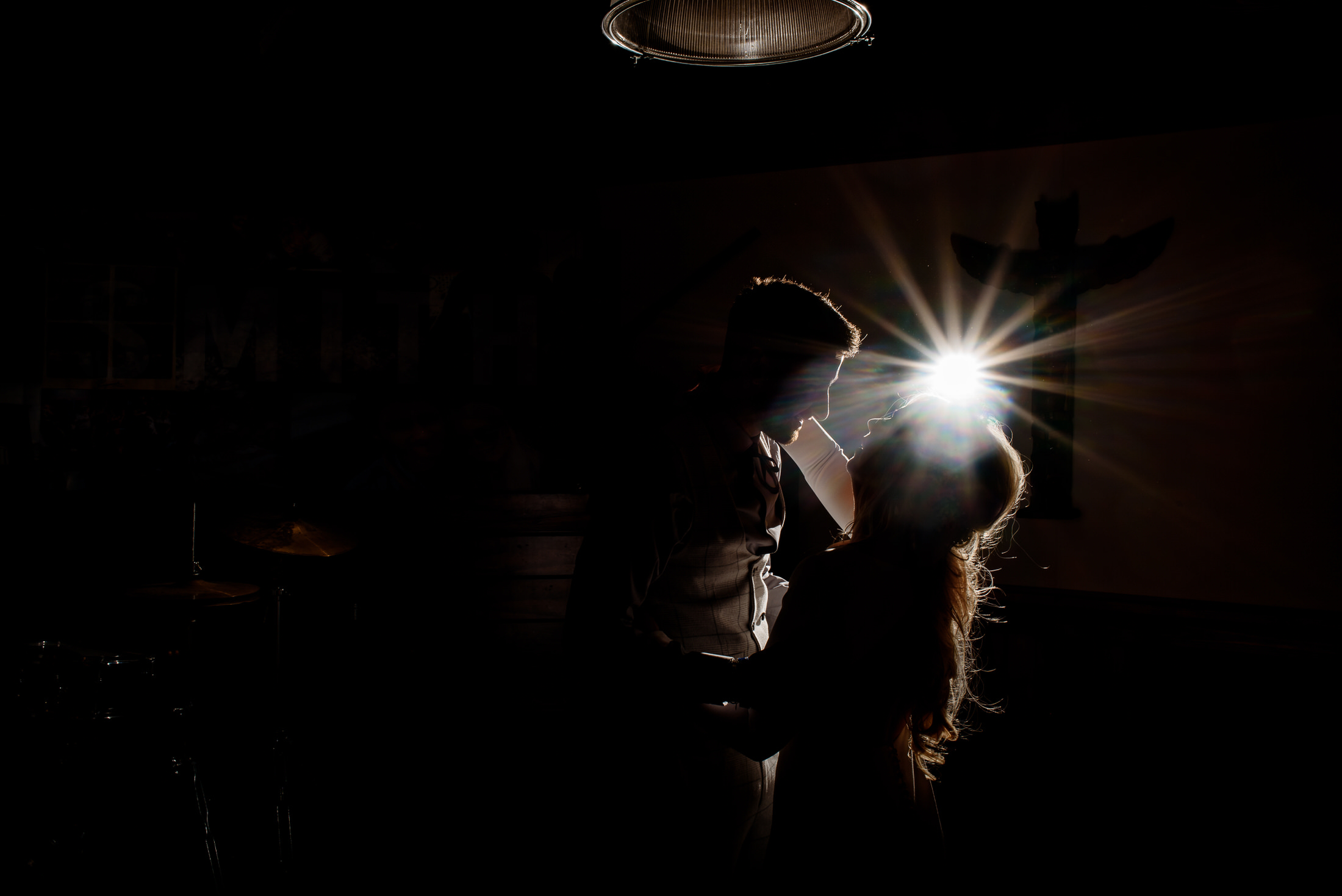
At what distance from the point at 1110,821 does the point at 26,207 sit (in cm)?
670

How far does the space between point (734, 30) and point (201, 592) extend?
329 centimetres

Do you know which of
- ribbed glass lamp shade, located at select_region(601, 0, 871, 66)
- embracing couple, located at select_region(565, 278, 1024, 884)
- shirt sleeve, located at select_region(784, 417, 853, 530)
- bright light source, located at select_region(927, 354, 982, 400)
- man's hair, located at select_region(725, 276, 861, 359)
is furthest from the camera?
bright light source, located at select_region(927, 354, 982, 400)

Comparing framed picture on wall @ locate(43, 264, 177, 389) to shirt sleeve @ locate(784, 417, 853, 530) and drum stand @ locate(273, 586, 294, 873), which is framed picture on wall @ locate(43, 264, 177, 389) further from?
shirt sleeve @ locate(784, 417, 853, 530)

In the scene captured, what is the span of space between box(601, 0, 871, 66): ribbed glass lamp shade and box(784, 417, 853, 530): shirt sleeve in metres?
0.95

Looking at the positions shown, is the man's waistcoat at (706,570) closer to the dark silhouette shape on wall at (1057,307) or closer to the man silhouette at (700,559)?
the man silhouette at (700,559)

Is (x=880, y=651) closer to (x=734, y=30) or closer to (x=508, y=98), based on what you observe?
(x=734, y=30)

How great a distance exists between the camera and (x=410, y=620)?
Answer: 490cm

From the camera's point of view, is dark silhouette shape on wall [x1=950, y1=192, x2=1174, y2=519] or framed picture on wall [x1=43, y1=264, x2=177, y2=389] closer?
dark silhouette shape on wall [x1=950, y1=192, x2=1174, y2=519]

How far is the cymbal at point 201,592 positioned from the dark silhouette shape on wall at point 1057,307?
12.2 ft

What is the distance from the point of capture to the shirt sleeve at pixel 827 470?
2.13 m

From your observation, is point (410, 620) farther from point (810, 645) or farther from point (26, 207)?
point (810, 645)

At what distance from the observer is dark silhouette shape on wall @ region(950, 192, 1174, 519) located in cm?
376

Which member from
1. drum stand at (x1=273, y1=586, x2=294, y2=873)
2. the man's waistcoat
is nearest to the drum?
drum stand at (x1=273, y1=586, x2=294, y2=873)

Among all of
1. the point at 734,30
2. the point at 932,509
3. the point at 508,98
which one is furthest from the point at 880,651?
the point at 508,98
